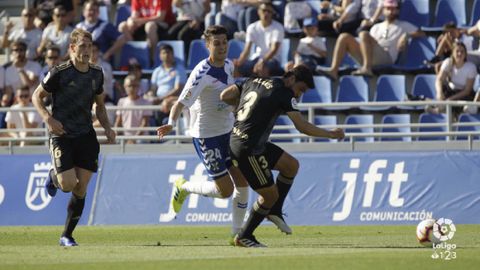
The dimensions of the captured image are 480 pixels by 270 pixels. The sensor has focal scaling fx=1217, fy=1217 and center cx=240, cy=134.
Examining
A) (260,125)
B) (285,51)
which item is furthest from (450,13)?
(260,125)

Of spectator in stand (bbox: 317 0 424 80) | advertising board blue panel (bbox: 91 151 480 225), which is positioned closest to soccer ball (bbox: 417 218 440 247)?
advertising board blue panel (bbox: 91 151 480 225)

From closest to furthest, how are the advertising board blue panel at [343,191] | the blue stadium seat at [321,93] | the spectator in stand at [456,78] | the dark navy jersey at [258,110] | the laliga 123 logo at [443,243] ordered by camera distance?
1. the laliga 123 logo at [443,243]
2. the dark navy jersey at [258,110]
3. the advertising board blue panel at [343,191]
4. the spectator in stand at [456,78]
5. the blue stadium seat at [321,93]

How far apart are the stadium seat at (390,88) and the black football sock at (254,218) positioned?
9712 mm

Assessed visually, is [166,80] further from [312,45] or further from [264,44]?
[312,45]

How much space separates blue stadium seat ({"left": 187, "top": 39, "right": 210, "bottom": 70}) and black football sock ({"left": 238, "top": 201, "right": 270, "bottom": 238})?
11.6 meters

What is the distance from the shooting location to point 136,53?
86.5 feet

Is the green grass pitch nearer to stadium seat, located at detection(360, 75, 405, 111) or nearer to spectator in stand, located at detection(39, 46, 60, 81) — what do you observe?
stadium seat, located at detection(360, 75, 405, 111)

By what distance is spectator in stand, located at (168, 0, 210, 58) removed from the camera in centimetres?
2603

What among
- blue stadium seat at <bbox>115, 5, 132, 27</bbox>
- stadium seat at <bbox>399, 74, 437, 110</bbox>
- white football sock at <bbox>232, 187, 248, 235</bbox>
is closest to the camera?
white football sock at <bbox>232, 187, 248, 235</bbox>

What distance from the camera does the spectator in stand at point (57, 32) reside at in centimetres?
2625

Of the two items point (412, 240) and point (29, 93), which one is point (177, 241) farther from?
point (29, 93)

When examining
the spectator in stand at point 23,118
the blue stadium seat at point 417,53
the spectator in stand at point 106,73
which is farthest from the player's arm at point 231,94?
the spectator in stand at point 106,73

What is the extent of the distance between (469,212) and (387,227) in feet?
4.47

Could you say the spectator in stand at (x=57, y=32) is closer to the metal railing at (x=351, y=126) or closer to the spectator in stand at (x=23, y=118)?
the spectator in stand at (x=23, y=118)
